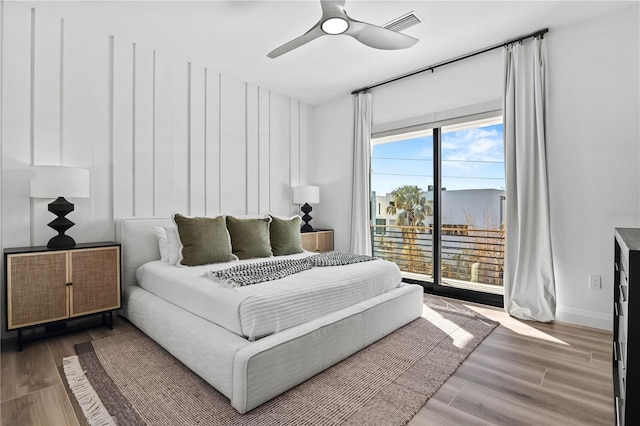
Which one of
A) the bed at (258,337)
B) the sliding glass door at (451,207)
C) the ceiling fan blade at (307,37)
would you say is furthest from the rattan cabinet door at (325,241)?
the ceiling fan blade at (307,37)

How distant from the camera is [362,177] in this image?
4500mm

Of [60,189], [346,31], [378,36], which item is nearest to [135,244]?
[60,189]

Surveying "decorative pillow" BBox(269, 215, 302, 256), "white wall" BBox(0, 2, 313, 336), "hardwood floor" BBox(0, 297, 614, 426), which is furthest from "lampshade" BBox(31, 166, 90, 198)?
"decorative pillow" BBox(269, 215, 302, 256)

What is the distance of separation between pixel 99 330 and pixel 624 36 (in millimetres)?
5147

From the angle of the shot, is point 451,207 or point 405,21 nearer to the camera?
point 405,21

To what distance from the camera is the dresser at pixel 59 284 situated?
2346 millimetres

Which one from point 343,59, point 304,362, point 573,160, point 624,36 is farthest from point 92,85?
point 624,36

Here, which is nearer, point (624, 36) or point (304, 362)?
point (304, 362)

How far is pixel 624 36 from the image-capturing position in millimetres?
2709

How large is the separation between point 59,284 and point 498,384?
3.22m

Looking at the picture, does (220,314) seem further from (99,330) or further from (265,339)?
(99,330)

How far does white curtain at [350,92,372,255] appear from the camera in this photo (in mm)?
4469

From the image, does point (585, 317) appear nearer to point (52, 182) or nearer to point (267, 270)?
point (267, 270)

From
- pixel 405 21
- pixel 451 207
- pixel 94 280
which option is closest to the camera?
pixel 94 280
